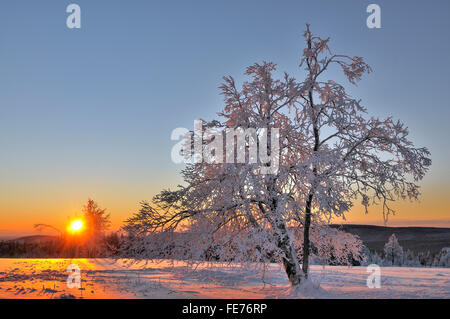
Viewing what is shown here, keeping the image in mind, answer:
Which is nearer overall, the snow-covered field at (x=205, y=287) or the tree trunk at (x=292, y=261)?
the snow-covered field at (x=205, y=287)

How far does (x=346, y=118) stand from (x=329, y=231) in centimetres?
418

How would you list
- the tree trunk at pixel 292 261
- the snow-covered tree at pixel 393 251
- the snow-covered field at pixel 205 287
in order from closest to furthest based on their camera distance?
the snow-covered field at pixel 205 287
the tree trunk at pixel 292 261
the snow-covered tree at pixel 393 251

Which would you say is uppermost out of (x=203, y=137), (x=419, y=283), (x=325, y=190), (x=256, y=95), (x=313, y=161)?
(x=256, y=95)

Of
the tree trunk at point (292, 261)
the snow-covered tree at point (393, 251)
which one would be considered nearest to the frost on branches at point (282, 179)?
the tree trunk at point (292, 261)

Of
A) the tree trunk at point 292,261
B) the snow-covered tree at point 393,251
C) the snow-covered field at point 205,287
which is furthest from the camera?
the snow-covered tree at point 393,251

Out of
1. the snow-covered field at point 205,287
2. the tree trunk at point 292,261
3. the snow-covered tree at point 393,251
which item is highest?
the tree trunk at point 292,261

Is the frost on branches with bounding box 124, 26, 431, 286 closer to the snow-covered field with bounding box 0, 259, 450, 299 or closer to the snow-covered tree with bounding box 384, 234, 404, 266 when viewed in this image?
the snow-covered field with bounding box 0, 259, 450, 299

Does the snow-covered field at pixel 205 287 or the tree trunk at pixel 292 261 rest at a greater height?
the tree trunk at pixel 292 261

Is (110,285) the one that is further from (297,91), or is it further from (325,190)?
(297,91)

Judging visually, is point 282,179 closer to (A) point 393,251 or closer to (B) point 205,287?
(B) point 205,287

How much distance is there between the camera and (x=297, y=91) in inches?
545

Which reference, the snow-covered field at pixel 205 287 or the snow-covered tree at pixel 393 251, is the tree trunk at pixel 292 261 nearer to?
the snow-covered field at pixel 205 287
